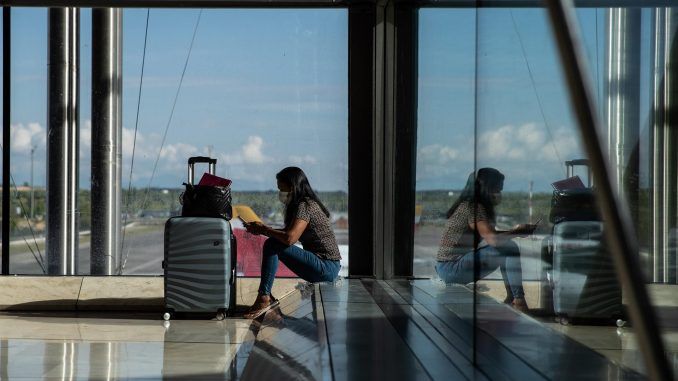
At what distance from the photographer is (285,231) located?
23.3ft

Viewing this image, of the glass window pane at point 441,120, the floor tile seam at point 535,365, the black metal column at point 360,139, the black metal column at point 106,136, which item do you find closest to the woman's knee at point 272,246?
the black metal column at point 360,139

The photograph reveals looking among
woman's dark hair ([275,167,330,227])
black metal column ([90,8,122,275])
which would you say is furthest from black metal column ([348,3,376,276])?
black metal column ([90,8,122,275])

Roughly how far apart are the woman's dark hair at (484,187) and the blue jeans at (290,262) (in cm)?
348

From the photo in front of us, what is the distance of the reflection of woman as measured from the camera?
9.20ft

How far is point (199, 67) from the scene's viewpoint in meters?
8.55

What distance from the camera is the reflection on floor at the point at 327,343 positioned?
2.75 meters

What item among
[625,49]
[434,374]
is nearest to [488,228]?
[434,374]

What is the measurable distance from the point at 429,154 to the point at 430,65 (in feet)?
1.63

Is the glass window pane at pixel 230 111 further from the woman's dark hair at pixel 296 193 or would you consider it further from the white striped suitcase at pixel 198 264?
the white striped suitcase at pixel 198 264

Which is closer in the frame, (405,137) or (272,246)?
(405,137)

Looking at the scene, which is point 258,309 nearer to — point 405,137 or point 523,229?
point 405,137

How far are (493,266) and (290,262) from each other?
4.19 metres

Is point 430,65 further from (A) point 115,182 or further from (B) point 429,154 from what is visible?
(A) point 115,182

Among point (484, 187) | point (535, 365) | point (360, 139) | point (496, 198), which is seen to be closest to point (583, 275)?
point (535, 365)
